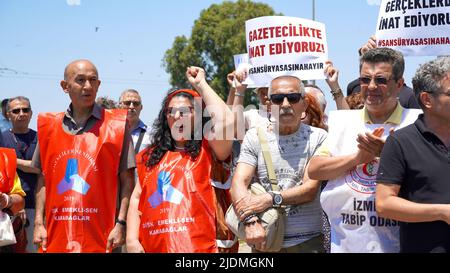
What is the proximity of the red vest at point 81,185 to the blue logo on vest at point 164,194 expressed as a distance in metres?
0.47

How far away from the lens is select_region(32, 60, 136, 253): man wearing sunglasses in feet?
15.4

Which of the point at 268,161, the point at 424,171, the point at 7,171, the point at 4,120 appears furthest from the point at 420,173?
the point at 4,120

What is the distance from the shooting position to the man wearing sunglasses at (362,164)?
152 inches

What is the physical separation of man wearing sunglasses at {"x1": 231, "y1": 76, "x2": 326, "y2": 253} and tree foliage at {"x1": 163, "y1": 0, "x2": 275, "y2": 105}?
2767 centimetres

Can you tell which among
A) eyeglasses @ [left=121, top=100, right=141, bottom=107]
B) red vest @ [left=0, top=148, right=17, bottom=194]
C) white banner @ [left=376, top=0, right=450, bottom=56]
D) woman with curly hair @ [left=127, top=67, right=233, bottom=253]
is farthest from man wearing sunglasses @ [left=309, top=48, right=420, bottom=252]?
eyeglasses @ [left=121, top=100, right=141, bottom=107]

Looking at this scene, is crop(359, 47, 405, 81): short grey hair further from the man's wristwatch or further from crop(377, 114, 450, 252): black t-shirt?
the man's wristwatch

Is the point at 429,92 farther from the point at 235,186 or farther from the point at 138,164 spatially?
the point at 138,164

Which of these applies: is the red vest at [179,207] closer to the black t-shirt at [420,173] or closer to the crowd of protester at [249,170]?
the crowd of protester at [249,170]

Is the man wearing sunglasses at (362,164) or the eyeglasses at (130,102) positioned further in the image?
the eyeglasses at (130,102)

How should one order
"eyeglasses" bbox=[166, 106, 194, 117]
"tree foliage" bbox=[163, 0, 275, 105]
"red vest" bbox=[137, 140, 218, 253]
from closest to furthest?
"red vest" bbox=[137, 140, 218, 253] → "eyeglasses" bbox=[166, 106, 194, 117] → "tree foliage" bbox=[163, 0, 275, 105]

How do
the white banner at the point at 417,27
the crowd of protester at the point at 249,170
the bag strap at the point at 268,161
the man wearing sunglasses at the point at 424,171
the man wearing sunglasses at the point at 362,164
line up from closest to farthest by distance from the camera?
1. the man wearing sunglasses at the point at 424,171
2. the crowd of protester at the point at 249,170
3. the man wearing sunglasses at the point at 362,164
4. the bag strap at the point at 268,161
5. the white banner at the point at 417,27

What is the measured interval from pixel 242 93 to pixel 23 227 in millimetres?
2158

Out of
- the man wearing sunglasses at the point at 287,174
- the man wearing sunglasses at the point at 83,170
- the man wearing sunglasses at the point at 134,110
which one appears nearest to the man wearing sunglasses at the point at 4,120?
the man wearing sunglasses at the point at 134,110

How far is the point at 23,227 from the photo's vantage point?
558 centimetres
